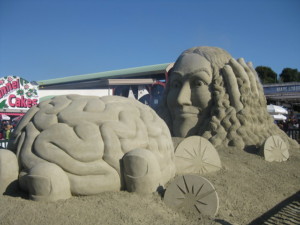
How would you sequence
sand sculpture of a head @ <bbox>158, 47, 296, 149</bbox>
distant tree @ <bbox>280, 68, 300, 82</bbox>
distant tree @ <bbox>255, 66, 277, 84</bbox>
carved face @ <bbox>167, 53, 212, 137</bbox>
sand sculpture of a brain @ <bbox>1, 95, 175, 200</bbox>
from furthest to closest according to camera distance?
→ distant tree @ <bbox>255, 66, 277, 84</bbox> → distant tree @ <bbox>280, 68, 300, 82</bbox> → carved face @ <bbox>167, 53, 212, 137</bbox> → sand sculpture of a head @ <bbox>158, 47, 296, 149</bbox> → sand sculpture of a brain @ <bbox>1, 95, 175, 200</bbox>

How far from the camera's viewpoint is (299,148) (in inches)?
264

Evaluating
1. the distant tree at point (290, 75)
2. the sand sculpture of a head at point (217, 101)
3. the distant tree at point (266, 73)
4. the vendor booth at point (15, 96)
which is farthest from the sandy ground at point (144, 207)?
the distant tree at point (266, 73)

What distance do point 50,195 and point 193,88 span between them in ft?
14.4

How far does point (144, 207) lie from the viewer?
284cm

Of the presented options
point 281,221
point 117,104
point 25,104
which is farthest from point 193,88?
point 25,104

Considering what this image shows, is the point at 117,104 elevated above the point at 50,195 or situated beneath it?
elevated above

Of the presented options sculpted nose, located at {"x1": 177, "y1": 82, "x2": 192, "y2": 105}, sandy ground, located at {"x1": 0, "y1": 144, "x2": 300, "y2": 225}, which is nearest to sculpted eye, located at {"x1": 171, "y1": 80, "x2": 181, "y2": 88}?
sculpted nose, located at {"x1": 177, "y1": 82, "x2": 192, "y2": 105}

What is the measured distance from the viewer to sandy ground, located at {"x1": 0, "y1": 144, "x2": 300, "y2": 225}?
2.52 metres

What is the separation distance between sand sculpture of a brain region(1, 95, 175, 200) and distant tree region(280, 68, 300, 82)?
39.0 m

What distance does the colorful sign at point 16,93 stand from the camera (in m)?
10.8

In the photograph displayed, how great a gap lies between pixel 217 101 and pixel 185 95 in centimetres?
69

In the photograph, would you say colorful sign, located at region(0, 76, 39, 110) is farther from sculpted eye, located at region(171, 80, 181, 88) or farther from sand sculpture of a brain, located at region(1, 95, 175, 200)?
sand sculpture of a brain, located at region(1, 95, 175, 200)

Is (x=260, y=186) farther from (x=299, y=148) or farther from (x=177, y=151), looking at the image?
(x=299, y=148)

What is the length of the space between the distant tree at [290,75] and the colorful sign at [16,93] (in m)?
34.5
